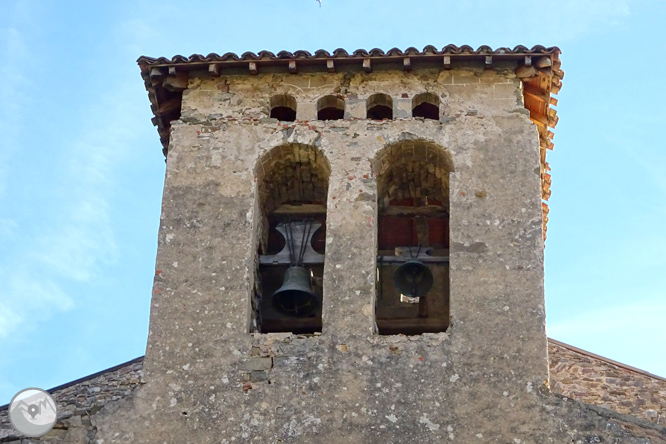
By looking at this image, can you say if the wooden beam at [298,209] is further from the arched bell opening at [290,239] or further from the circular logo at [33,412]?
the circular logo at [33,412]

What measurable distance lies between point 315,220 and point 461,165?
76.0 inches

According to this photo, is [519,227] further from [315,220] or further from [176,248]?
[176,248]

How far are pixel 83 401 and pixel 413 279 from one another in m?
4.15

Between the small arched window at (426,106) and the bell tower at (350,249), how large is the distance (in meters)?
0.04

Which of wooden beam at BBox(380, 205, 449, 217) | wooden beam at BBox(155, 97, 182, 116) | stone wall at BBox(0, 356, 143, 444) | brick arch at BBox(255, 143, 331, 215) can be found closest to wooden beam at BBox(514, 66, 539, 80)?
wooden beam at BBox(380, 205, 449, 217)

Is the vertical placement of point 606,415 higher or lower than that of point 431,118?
lower

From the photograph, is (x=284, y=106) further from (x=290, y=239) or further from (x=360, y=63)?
(x=290, y=239)

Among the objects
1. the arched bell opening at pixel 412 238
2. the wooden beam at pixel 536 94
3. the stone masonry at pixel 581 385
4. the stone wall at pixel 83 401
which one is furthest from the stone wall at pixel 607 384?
the stone wall at pixel 83 401

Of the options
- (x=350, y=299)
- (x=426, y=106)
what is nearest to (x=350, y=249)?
(x=350, y=299)

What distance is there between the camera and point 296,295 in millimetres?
17734

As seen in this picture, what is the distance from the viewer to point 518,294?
16.9 m

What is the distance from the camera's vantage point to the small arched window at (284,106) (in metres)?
19.0

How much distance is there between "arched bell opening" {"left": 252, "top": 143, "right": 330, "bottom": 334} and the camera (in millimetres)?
17828

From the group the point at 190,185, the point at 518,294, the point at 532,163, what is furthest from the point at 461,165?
the point at 190,185
